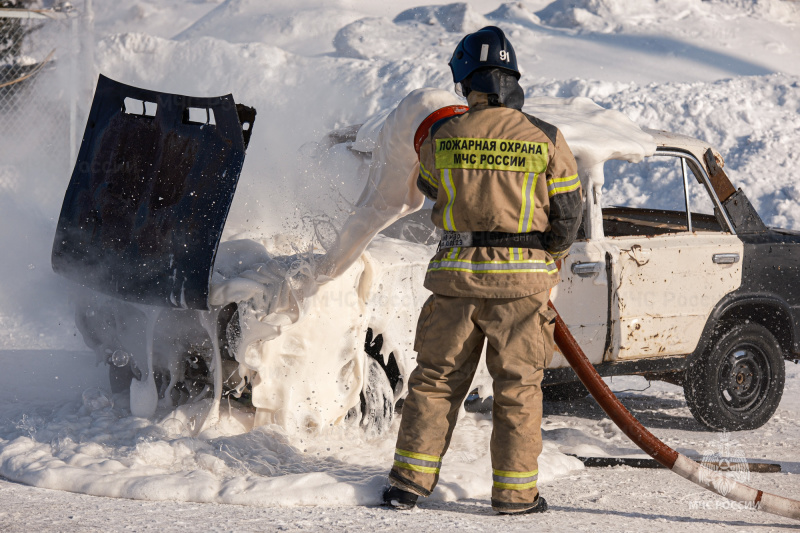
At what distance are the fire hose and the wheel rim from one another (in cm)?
156

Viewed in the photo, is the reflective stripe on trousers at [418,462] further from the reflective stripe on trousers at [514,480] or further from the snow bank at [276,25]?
the snow bank at [276,25]

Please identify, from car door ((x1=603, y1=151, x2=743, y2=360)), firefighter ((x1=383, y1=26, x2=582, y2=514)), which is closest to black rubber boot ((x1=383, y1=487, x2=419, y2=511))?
firefighter ((x1=383, y1=26, x2=582, y2=514))

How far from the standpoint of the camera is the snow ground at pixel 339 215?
3416 millimetres

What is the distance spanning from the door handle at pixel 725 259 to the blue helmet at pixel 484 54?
2.09m

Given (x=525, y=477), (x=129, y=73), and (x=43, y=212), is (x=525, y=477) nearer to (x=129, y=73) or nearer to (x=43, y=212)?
(x=43, y=212)

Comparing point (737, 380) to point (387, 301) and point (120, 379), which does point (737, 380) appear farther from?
point (120, 379)

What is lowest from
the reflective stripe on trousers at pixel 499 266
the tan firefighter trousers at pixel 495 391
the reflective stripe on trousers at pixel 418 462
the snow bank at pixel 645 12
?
the reflective stripe on trousers at pixel 418 462

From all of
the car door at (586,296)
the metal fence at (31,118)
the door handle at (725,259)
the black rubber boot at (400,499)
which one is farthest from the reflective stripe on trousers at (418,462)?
the metal fence at (31,118)

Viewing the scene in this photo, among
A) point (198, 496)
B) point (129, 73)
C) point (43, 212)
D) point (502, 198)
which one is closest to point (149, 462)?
point (198, 496)

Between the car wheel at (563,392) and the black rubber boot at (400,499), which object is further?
the car wheel at (563,392)

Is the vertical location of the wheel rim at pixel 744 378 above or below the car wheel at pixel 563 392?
above

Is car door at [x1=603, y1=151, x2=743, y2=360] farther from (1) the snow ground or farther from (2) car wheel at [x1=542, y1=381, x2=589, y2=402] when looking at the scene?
(2) car wheel at [x1=542, y1=381, x2=589, y2=402]

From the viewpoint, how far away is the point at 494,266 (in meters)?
3.22

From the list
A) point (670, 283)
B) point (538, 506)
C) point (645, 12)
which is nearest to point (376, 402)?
point (538, 506)
